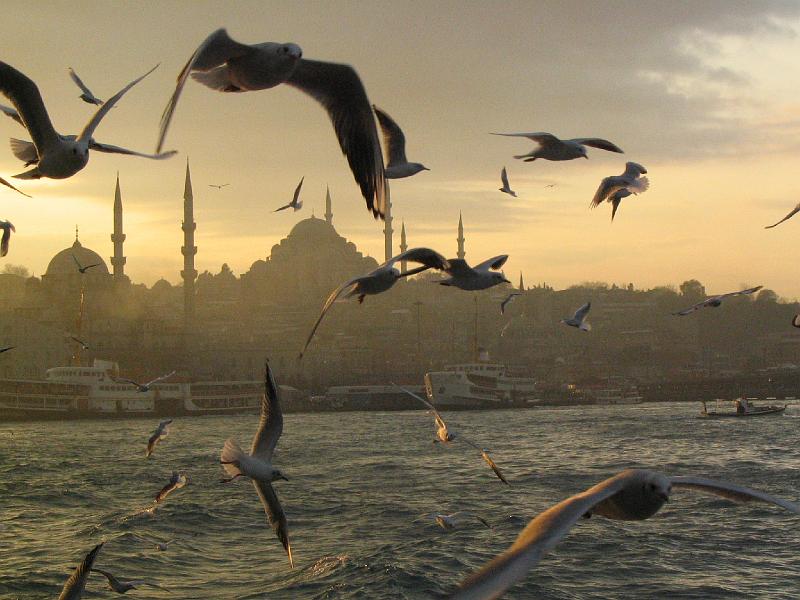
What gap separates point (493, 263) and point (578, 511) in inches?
70.4

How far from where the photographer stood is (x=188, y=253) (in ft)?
189

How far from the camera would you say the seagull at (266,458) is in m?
3.61

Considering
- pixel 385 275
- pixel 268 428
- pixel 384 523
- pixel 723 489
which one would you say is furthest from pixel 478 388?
pixel 723 489

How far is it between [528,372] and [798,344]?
858 inches

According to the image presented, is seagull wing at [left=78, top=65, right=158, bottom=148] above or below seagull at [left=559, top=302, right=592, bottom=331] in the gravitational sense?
above

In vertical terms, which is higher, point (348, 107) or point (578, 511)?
point (348, 107)

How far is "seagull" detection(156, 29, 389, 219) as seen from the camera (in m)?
2.44

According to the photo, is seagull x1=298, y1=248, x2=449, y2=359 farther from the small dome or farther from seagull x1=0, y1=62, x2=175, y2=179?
the small dome

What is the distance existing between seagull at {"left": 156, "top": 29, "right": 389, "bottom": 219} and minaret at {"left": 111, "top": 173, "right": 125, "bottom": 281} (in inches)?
2116

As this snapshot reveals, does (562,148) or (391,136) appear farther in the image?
(562,148)

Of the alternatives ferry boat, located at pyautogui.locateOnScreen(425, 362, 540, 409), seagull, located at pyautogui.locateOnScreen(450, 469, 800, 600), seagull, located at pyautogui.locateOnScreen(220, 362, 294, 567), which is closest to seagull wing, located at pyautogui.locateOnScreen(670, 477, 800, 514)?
seagull, located at pyautogui.locateOnScreen(450, 469, 800, 600)

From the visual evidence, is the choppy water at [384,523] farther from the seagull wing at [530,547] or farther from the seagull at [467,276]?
the seagull wing at [530,547]

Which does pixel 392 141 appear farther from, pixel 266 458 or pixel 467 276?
pixel 266 458

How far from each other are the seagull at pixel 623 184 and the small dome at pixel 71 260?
55139 millimetres
